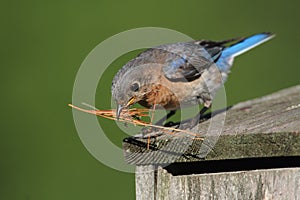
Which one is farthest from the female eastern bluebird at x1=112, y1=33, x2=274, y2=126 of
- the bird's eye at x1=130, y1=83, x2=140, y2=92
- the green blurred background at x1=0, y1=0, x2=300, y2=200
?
Answer: the green blurred background at x1=0, y1=0, x2=300, y2=200

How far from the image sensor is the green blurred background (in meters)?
5.62

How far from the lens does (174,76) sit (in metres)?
4.54

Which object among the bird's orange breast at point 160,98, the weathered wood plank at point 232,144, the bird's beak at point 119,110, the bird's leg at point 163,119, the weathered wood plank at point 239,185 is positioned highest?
the bird's orange breast at point 160,98

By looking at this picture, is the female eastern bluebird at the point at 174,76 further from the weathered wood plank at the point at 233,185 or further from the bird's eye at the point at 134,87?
the weathered wood plank at the point at 233,185

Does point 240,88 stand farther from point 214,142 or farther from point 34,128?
point 214,142

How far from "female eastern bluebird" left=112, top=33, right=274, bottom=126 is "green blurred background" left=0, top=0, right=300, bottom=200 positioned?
896mm

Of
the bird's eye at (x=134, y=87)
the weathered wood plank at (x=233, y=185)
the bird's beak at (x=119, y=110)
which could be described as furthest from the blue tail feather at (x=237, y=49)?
the weathered wood plank at (x=233, y=185)

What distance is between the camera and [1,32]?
21.6ft

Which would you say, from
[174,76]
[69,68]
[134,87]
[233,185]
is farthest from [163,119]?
[69,68]

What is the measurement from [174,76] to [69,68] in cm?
179

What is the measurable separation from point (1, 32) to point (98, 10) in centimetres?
97

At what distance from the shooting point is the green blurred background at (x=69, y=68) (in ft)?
18.4

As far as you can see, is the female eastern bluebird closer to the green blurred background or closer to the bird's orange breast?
the bird's orange breast

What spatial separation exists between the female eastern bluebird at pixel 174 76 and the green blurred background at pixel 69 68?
896 mm
